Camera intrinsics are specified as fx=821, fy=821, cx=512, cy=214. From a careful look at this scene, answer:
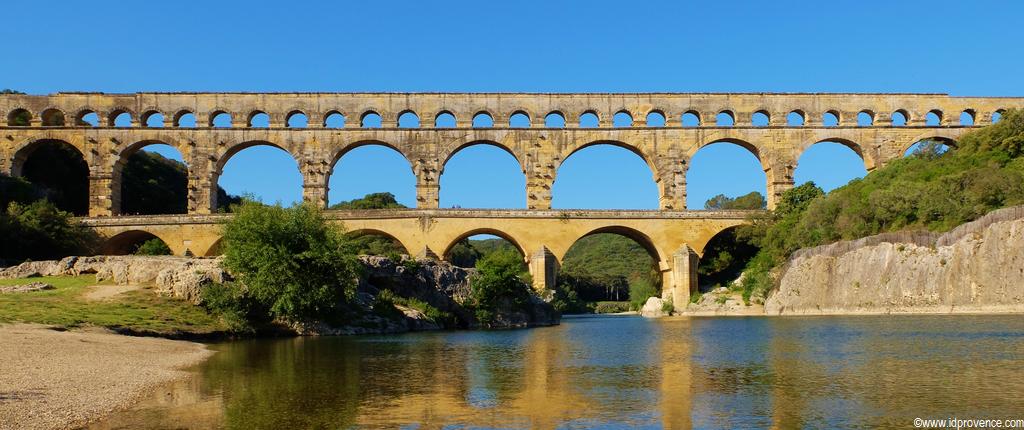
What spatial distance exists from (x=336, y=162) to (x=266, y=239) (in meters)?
23.0

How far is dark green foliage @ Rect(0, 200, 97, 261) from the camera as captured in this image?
38219mm

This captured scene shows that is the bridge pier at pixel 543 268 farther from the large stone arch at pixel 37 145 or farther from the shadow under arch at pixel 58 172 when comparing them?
the shadow under arch at pixel 58 172

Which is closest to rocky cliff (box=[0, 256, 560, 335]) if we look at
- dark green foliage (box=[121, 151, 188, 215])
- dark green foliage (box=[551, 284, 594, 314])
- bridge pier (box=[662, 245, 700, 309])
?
bridge pier (box=[662, 245, 700, 309])

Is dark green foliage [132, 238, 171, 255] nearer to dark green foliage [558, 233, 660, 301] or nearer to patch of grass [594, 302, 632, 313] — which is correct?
dark green foliage [558, 233, 660, 301]

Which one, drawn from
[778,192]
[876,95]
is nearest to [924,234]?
[778,192]

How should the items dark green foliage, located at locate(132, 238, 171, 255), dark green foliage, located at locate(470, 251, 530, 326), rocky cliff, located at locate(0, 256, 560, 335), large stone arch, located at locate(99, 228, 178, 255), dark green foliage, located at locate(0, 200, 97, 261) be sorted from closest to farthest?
rocky cliff, located at locate(0, 256, 560, 335)
dark green foliage, located at locate(470, 251, 530, 326)
dark green foliage, located at locate(0, 200, 97, 261)
dark green foliage, located at locate(132, 238, 171, 255)
large stone arch, located at locate(99, 228, 178, 255)


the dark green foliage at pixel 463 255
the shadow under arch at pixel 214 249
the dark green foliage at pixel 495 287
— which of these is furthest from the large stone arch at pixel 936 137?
the shadow under arch at pixel 214 249

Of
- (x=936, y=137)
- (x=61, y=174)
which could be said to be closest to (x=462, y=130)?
(x=61, y=174)

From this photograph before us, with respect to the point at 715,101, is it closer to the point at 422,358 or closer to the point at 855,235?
the point at 855,235

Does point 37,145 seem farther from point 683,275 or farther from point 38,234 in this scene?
point 683,275

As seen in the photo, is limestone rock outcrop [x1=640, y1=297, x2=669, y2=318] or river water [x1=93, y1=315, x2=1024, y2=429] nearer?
river water [x1=93, y1=315, x2=1024, y2=429]

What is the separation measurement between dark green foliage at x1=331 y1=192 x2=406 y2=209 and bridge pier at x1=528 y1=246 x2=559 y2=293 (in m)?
46.1

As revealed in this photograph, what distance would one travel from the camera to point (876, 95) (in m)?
50.8

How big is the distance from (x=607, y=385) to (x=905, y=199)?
1233 inches
